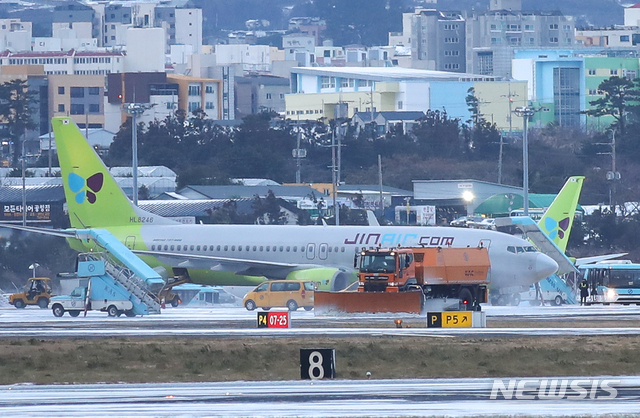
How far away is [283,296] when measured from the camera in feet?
192

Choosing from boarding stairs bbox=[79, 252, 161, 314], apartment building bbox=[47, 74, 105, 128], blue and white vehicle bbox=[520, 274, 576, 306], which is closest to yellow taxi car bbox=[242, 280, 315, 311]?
boarding stairs bbox=[79, 252, 161, 314]

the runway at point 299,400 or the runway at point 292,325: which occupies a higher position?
the runway at point 299,400

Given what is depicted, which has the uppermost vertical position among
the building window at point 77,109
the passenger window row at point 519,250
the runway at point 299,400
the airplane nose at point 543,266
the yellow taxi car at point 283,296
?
the building window at point 77,109

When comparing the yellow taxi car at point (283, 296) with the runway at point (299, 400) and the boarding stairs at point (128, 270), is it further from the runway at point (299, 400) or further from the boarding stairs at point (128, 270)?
the runway at point (299, 400)

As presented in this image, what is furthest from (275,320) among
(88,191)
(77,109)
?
(77,109)

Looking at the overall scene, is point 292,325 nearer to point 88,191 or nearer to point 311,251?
point 311,251

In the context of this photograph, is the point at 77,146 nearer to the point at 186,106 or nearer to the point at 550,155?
the point at 550,155

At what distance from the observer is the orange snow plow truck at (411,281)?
158 feet

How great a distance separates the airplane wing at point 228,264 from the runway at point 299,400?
32105 millimetres

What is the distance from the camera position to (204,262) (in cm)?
6094

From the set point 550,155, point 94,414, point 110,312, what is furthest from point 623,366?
point 550,155

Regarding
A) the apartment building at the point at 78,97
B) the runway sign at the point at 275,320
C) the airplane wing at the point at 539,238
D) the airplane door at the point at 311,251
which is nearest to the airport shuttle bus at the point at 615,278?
the airplane wing at the point at 539,238

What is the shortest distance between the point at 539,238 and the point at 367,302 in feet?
62.3

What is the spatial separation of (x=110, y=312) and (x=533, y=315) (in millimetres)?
16430
